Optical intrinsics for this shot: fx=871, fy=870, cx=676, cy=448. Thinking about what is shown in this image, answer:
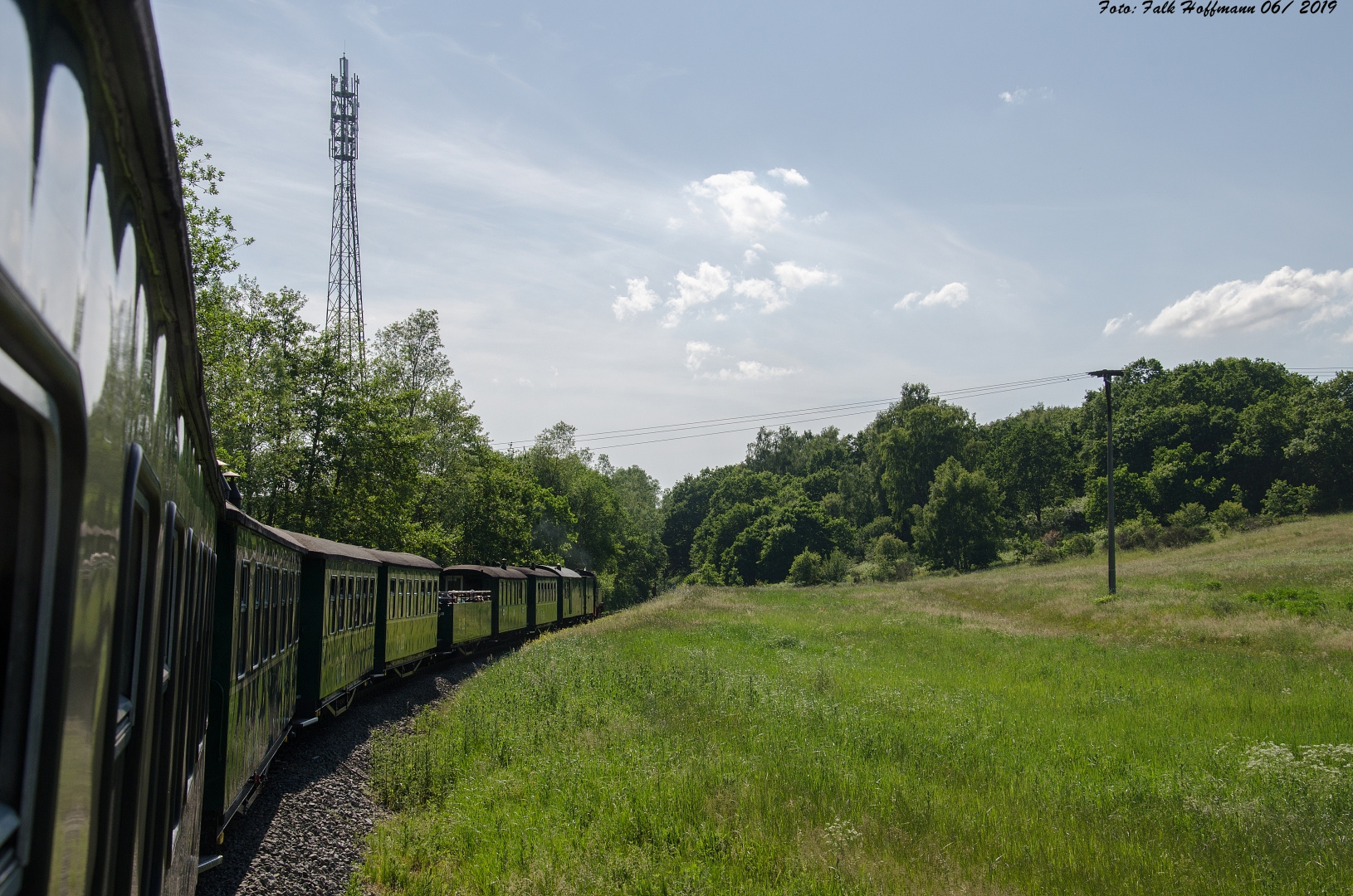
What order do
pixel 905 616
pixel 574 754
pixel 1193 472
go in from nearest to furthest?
pixel 574 754 < pixel 905 616 < pixel 1193 472

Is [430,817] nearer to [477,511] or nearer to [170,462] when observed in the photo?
[170,462]

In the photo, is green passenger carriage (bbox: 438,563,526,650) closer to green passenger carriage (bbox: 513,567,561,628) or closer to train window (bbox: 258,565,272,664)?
green passenger carriage (bbox: 513,567,561,628)

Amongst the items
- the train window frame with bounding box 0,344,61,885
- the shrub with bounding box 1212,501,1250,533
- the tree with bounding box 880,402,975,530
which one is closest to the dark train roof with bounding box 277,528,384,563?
the train window frame with bounding box 0,344,61,885

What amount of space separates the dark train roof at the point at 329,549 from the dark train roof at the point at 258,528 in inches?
5.7

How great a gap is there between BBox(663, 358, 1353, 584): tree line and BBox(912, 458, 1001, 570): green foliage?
11 centimetres

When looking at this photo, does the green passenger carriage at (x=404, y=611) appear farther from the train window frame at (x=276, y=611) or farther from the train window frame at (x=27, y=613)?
the train window frame at (x=27, y=613)

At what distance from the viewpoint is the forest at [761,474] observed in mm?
28219

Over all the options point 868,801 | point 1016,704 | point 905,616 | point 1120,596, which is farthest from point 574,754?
point 1120,596

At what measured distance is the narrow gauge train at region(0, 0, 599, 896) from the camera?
1.21 metres

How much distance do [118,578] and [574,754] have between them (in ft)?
29.4

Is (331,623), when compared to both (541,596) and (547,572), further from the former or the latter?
(547,572)

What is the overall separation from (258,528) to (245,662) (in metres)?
1.14

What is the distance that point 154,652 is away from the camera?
275 centimetres

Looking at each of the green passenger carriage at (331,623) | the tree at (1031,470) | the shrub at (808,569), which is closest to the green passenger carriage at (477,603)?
the green passenger carriage at (331,623)
